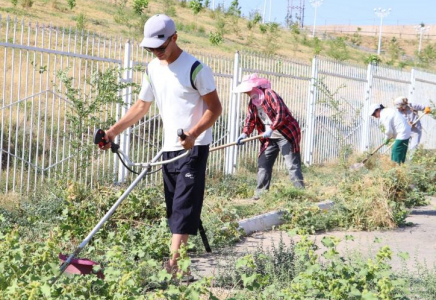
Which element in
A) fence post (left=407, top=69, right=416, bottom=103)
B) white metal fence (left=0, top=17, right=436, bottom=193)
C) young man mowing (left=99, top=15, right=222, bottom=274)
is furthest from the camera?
fence post (left=407, top=69, right=416, bottom=103)

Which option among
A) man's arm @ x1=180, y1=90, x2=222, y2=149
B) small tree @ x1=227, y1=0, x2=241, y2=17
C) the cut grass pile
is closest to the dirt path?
the cut grass pile

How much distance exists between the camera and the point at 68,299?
377 centimetres

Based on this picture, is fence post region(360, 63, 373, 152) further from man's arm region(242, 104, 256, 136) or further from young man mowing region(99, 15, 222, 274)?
young man mowing region(99, 15, 222, 274)

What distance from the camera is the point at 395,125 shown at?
→ 1212 centimetres

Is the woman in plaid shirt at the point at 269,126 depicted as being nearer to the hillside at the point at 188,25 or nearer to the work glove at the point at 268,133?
the work glove at the point at 268,133

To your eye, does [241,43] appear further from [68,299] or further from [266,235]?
[68,299]

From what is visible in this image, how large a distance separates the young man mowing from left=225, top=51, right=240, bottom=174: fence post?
691cm

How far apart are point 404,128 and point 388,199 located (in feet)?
10.7

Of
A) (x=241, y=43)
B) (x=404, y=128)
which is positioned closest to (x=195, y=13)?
(x=241, y=43)

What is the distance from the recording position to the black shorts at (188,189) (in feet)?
17.7

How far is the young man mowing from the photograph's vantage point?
5203 mm

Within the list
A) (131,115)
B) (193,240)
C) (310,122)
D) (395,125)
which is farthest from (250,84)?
(310,122)

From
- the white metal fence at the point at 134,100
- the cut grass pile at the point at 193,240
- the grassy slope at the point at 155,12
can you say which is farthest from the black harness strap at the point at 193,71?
the grassy slope at the point at 155,12

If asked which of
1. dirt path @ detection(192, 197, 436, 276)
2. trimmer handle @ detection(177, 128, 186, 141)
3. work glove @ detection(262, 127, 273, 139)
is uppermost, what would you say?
trimmer handle @ detection(177, 128, 186, 141)
